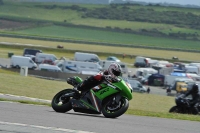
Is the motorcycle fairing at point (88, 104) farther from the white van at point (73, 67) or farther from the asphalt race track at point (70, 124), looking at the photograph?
the white van at point (73, 67)

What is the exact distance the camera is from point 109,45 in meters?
98.2

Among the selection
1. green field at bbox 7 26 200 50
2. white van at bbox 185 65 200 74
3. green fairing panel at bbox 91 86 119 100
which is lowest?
green field at bbox 7 26 200 50

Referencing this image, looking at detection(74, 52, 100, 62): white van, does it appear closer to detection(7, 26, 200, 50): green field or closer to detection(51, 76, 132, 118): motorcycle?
detection(7, 26, 200, 50): green field

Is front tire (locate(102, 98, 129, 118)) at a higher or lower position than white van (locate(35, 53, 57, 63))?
higher

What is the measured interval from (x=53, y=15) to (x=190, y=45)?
43.5 m

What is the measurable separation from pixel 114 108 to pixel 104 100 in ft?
0.84

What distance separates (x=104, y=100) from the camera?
1173cm

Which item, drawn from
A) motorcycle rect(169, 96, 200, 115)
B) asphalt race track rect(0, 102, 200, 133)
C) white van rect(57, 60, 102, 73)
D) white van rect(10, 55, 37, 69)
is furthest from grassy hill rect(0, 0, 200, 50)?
asphalt race track rect(0, 102, 200, 133)

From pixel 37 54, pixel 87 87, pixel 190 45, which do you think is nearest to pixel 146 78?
pixel 37 54

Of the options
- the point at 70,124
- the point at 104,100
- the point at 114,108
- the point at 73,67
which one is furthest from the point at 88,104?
the point at 73,67

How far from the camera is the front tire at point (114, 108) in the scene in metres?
11.5

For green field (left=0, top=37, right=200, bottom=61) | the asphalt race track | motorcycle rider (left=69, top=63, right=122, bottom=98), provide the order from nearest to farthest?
1. the asphalt race track
2. motorcycle rider (left=69, top=63, right=122, bottom=98)
3. green field (left=0, top=37, right=200, bottom=61)

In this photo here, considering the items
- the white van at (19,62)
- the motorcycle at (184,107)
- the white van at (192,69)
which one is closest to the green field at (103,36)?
the white van at (192,69)

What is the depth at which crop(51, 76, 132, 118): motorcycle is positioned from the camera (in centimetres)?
1155
